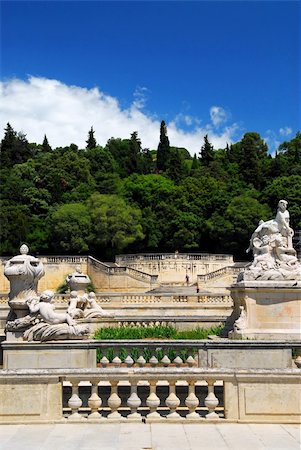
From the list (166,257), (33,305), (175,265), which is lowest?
(33,305)

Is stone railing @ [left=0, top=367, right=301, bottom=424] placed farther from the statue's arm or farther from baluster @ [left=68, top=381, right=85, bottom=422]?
the statue's arm

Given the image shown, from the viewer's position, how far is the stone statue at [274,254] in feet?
44.3

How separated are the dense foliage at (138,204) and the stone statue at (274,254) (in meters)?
38.9

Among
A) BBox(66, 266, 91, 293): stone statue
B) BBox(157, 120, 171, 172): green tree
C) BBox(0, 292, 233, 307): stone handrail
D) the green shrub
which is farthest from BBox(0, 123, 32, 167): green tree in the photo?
the green shrub

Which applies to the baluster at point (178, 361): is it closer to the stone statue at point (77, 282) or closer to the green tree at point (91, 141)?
the stone statue at point (77, 282)

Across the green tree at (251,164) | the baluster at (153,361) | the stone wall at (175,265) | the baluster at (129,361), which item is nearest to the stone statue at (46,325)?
the baluster at (129,361)

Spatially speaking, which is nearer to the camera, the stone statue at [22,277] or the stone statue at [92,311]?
the stone statue at [22,277]

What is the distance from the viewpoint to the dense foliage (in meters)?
53.3
